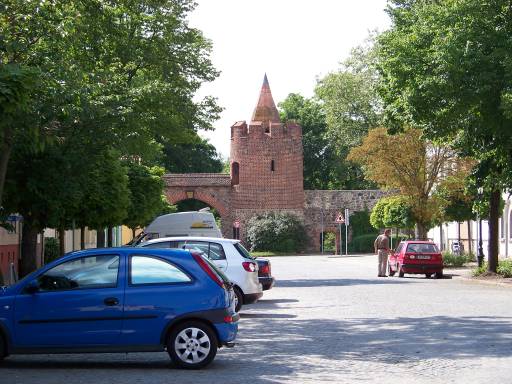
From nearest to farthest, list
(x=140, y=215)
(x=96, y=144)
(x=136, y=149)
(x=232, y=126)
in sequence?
(x=96, y=144) < (x=136, y=149) < (x=140, y=215) < (x=232, y=126)

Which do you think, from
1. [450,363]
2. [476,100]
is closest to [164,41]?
[476,100]

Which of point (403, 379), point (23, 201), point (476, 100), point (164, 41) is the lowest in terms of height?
point (403, 379)

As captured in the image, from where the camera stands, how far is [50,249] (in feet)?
128

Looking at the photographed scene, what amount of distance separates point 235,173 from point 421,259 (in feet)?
148

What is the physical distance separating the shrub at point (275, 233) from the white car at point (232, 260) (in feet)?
182

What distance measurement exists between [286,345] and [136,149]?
42.3 ft

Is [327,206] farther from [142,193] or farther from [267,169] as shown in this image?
[142,193]

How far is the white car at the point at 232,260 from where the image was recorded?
19.7m

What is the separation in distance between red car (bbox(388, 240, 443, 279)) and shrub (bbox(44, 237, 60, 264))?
13326 millimetres

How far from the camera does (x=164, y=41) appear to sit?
34.2 metres

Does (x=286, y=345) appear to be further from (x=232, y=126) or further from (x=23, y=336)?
(x=232, y=126)

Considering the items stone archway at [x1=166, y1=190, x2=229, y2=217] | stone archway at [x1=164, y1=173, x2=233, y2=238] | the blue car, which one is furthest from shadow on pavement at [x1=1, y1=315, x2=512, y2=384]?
stone archway at [x1=166, y1=190, x2=229, y2=217]

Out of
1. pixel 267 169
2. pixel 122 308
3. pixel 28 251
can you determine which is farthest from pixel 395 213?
pixel 122 308

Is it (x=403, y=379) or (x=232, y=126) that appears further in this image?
(x=232, y=126)
